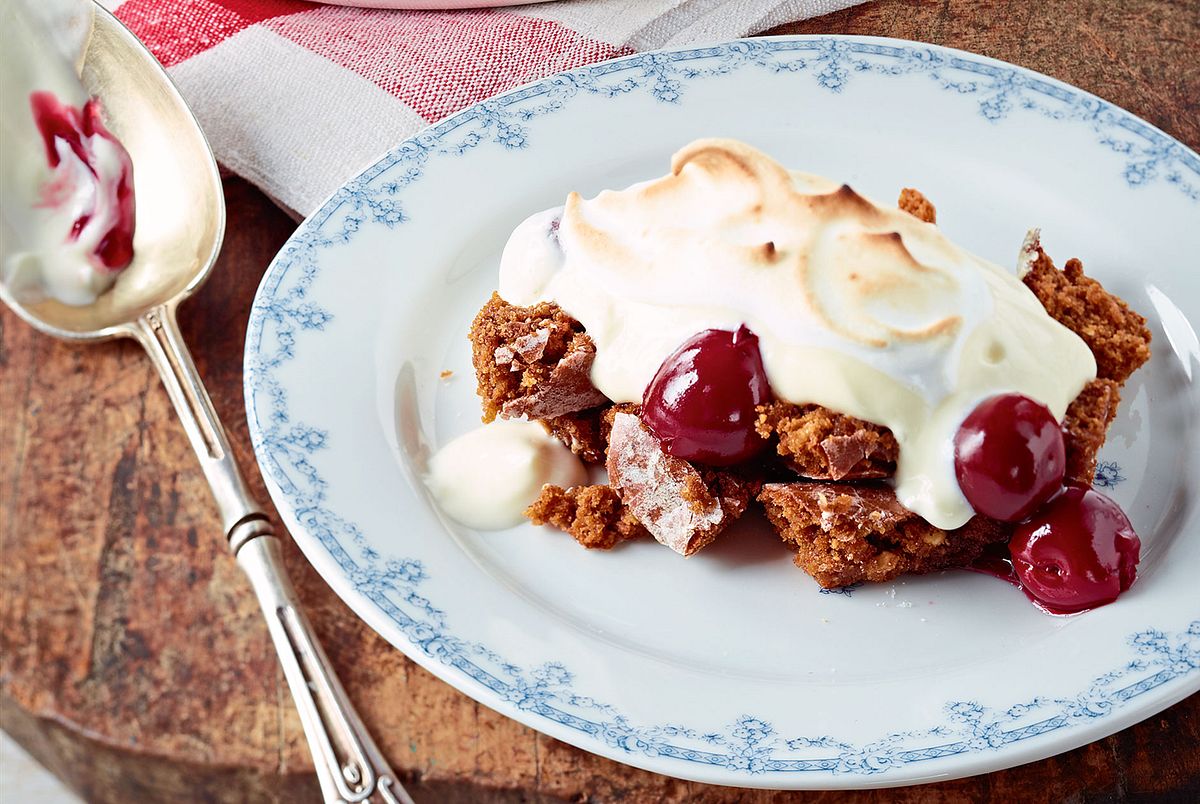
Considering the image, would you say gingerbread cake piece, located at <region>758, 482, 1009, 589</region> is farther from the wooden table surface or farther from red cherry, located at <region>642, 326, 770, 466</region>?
the wooden table surface

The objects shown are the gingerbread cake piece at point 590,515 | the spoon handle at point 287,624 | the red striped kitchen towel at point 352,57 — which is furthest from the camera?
the red striped kitchen towel at point 352,57

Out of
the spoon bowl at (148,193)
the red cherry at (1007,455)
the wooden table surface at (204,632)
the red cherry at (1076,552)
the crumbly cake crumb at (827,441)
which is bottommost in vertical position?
the wooden table surface at (204,632)

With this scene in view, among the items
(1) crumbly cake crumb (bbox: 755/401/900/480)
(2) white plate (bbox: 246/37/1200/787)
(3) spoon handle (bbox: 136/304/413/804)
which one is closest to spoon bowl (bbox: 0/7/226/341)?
(3) spoon handle (bbox: 136/304/413/804)

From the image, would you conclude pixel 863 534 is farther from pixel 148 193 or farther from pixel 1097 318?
pixel 148 193

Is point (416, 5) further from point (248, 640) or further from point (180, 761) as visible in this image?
Result: point (180, 761)

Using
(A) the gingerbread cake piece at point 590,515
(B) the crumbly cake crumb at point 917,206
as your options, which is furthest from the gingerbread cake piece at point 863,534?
(B) the crumbly cake crumb at point 917,206

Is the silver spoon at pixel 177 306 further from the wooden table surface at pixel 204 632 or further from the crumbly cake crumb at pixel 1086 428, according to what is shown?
the crumbly cake crumb at pixel 1086 428

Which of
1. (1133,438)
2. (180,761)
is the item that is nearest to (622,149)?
(1133,438)
